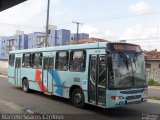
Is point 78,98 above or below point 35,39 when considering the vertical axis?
below

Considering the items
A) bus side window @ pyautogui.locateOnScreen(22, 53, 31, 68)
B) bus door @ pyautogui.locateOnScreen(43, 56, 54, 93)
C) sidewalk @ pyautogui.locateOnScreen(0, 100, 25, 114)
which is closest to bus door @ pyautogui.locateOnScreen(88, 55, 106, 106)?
sidewalk @ pyautogui.locateOnScreen(0, 100, 25, 114)

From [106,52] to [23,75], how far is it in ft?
28.0

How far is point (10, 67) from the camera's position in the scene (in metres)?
21.5

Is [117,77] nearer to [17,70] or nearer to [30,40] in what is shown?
[17,70]

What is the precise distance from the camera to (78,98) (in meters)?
13.4

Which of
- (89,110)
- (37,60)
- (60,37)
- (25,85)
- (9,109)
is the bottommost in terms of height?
(89,110)

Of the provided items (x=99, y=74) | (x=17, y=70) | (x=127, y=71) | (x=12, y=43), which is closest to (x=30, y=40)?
(x=12, y=43)

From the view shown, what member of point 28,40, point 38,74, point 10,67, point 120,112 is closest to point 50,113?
point 120,112

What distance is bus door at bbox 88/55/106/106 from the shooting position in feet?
38.8

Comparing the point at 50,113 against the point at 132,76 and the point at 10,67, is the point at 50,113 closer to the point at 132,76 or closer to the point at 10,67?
the point at 132,76

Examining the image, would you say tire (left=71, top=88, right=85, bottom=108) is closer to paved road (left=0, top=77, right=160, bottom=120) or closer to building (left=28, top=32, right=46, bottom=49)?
paved road (left=0, top=77, right=160, bottom=120)

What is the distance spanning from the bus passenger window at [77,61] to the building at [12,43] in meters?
119

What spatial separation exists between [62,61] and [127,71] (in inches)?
155

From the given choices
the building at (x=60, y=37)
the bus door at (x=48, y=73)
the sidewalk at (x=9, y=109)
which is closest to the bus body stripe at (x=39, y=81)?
the bus door at (x=48, y=73)
